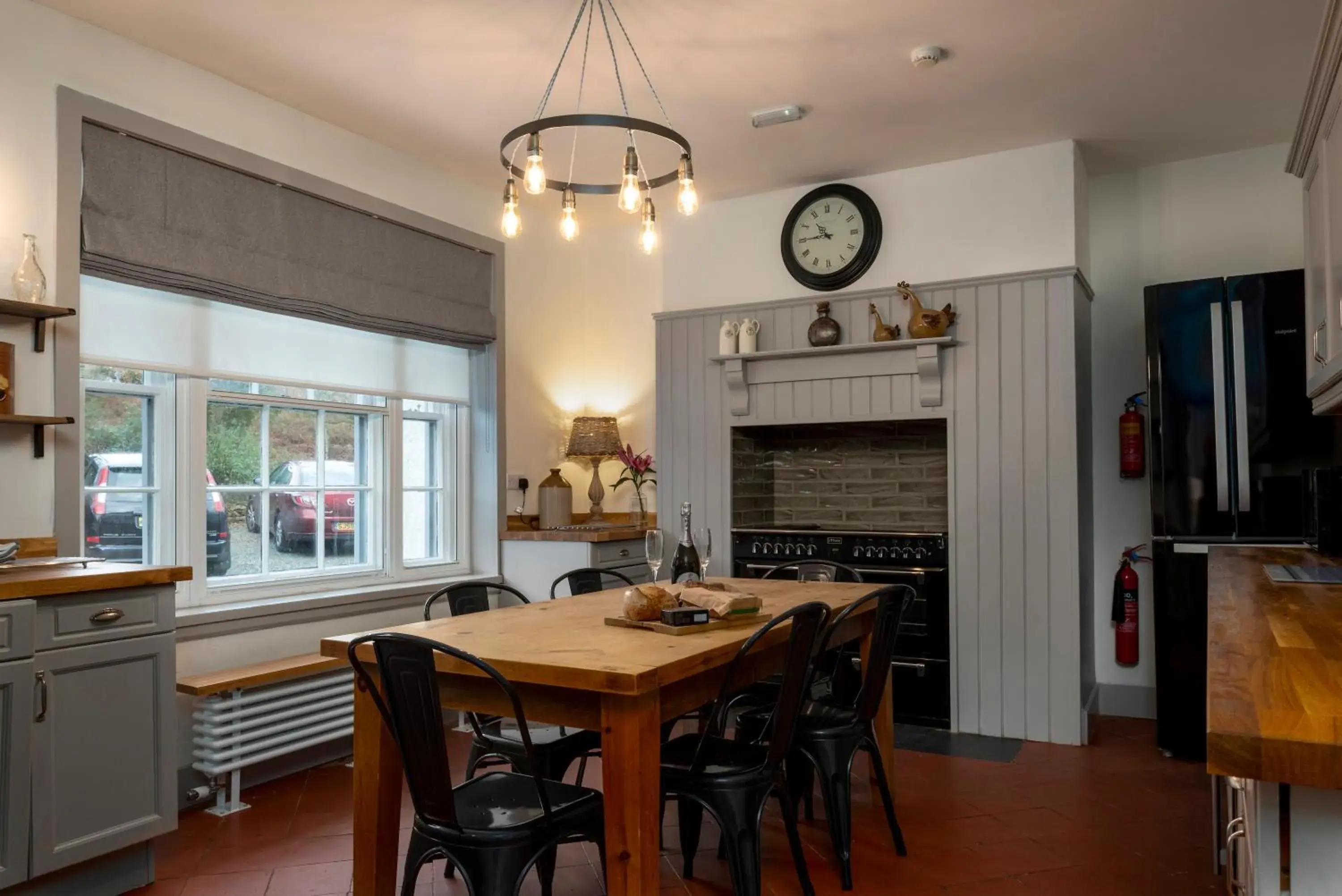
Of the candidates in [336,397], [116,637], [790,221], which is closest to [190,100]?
[336,397]

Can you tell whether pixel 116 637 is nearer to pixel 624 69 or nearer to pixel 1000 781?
pixel 624 69

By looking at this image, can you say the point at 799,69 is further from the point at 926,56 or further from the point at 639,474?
the point at 639,474

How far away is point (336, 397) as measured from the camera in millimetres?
4434

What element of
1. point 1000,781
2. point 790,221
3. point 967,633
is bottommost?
point 1000,781

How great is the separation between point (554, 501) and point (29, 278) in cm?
283

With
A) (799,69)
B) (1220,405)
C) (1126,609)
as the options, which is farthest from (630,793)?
(1126,609)

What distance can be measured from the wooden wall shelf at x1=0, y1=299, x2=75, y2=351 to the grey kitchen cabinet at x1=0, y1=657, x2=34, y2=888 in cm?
102

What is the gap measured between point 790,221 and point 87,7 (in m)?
3.16

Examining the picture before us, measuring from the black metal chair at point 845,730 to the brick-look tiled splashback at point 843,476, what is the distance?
199 cm

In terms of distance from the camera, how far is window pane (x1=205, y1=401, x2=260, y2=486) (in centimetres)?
385

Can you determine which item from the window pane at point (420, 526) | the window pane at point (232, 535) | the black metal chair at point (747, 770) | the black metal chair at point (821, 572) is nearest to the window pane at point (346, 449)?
the window pane at point (420, 526)

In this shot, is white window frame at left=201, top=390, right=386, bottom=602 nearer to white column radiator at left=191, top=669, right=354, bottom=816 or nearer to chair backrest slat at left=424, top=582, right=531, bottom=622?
white column radiator at left=191, top=669, right=354, bottom=816

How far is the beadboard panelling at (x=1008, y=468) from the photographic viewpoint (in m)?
4.27

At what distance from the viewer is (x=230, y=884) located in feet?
9.21
